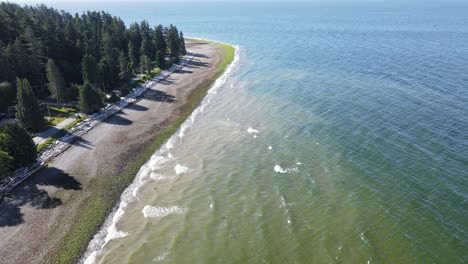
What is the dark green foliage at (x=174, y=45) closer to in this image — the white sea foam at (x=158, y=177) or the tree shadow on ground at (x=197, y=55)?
the tree shadow on ground at (x=197, y=55)

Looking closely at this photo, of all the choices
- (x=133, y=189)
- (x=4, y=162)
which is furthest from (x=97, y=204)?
(x=4, y=162)

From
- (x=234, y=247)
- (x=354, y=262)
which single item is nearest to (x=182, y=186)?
(x=234, y=247)

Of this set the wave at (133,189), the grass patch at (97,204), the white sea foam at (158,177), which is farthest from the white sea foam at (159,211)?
the white sea foam at (158,177)

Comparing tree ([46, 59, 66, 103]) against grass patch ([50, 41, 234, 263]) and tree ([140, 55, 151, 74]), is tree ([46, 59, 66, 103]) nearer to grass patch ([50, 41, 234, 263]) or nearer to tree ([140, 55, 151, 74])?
grass patch ([50, 41, 234, 263])

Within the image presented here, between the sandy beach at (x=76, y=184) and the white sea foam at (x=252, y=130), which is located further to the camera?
the white sea foam at (x=252, y=130)

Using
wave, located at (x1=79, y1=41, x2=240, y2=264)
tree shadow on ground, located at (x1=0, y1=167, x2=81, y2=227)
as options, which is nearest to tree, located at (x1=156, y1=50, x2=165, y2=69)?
wave, located at (x1=79, y1=41, x2=240, y2=264)

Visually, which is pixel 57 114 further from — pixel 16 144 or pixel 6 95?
pixel 16 144
